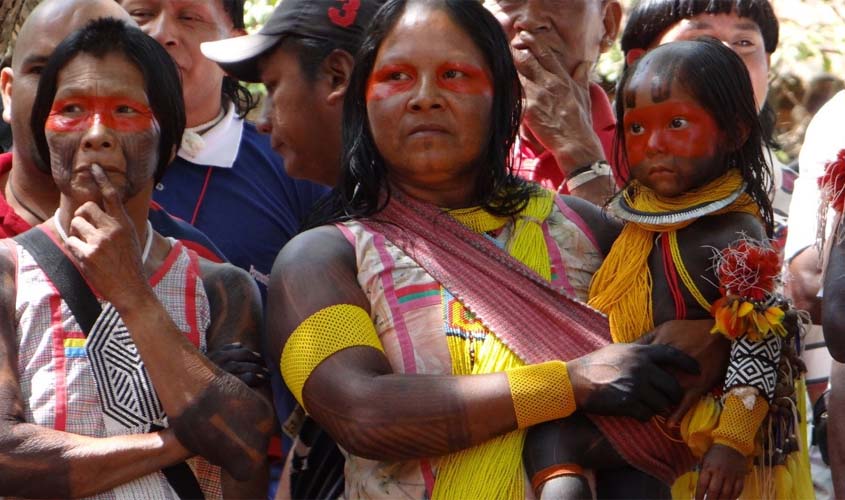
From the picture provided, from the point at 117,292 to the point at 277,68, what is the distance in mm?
1406

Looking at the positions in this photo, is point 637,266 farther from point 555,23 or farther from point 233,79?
point 233,79

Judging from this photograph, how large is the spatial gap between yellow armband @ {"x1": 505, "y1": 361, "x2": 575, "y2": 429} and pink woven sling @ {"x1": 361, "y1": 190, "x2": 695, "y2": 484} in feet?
0.31

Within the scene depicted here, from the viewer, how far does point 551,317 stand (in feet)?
11.4

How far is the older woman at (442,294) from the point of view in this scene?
3.29m

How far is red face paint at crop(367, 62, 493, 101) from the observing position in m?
3.63

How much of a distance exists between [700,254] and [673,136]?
Answer: 295mm

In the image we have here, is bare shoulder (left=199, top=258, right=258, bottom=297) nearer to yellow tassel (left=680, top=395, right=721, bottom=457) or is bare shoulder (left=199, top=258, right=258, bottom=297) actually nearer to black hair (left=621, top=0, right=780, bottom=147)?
yellow tassel (left=680, top=395, right=721, bottom=457)

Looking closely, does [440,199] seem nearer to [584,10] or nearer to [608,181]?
[608,181]

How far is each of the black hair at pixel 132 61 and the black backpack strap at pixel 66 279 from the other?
290mm

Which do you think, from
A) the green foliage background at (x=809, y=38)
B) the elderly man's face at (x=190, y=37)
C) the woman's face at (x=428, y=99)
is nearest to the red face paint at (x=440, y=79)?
the woman's face at (x=428, y=99)

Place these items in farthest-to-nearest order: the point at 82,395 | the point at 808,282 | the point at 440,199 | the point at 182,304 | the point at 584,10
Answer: the point at 584,10 < the point at 808,282 < the point at 440,199 < the point at 182,304 < the point at 82,395

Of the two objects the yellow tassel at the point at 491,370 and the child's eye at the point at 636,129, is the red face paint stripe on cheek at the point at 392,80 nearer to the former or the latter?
the yellow tassel at the point at 491,370

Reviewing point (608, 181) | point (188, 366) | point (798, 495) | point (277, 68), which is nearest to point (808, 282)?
point (608, 181)

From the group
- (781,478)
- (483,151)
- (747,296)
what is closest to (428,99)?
(483,151)
